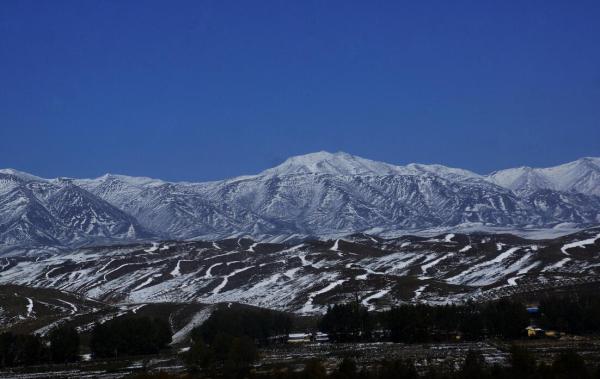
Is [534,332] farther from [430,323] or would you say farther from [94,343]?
[94,343]

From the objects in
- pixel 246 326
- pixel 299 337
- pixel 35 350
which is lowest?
pixel 35 350

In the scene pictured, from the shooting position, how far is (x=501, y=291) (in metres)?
167

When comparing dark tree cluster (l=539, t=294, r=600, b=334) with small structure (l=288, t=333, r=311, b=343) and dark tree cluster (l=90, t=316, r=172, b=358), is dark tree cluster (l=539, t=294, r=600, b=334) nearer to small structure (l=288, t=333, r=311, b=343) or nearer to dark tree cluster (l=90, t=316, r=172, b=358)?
small structure (l=288, t=333, r=311, b=343)

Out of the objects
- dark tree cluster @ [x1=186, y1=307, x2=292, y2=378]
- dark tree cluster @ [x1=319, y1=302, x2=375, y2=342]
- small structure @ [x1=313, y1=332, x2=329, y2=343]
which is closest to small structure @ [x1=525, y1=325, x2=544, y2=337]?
dark tree cluster @ [x1=319, y1=302, x2=375, y2=342]

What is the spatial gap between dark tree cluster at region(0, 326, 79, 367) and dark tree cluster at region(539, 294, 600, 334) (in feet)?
228

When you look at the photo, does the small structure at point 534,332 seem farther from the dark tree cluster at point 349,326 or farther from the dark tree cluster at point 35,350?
the dark tree cluster at point 35,350

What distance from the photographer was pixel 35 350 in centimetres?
11412

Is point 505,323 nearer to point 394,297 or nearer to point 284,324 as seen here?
point 284,324

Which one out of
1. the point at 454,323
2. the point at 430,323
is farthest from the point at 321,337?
the point at 454,323

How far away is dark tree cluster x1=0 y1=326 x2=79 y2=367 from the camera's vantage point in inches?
4481

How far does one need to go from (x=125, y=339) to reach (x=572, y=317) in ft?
216

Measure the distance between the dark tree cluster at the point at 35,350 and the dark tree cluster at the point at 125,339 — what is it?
4.63 metres

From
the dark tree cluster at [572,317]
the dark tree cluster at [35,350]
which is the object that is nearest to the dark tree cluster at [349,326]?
the dark tree cluster at [572,317]

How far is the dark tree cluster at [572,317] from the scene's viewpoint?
11650 centimetres
